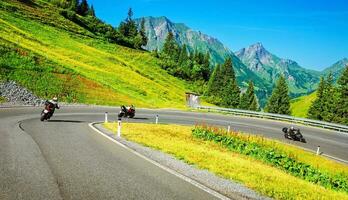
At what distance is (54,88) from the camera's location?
50250 millimetres

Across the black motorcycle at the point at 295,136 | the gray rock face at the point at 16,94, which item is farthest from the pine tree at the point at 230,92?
the black motorcycle at the point at 295,136

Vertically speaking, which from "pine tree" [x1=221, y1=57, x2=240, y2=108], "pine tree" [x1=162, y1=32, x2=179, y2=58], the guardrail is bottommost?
the guardrail

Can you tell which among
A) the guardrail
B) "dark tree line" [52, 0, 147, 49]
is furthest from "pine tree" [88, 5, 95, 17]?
the guardrail

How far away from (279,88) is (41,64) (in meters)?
58.7

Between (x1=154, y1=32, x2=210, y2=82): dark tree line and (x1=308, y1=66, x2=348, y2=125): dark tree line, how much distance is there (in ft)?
167

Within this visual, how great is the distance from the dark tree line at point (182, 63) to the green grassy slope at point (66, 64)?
5733mm

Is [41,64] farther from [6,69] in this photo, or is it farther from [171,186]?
[171,186]

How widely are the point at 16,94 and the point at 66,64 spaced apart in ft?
69.9

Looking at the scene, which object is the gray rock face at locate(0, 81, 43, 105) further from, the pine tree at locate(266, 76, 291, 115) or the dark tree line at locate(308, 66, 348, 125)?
the pine tree at locate(266, 76, 291, 115)

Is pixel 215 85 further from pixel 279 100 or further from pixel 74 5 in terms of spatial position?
pixel 74 5

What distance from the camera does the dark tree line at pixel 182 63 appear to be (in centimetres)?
12618

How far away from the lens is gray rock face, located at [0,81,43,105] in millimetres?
41375

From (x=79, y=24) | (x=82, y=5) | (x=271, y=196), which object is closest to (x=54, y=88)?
(x=271, y=196)

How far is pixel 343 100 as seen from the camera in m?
75.2
